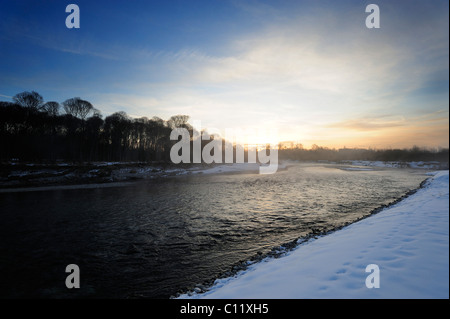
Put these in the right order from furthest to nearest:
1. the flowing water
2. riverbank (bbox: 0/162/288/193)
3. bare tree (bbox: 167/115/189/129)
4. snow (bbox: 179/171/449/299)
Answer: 1. bare tree (bbox: 167/115/189/129)
2. riverbank (bbox: 0/162/288/193)
3. the flowing water
4. snow (bbox: 179/171/449/299)

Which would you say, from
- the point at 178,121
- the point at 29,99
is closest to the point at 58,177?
the point at 29,99

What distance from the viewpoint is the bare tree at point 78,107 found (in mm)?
53156

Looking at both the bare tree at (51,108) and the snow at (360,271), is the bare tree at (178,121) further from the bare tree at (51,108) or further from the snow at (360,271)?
the snow at (360,271)

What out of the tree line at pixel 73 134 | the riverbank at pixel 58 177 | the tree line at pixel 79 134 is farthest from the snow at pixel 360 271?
the tree line at pixel 73 134

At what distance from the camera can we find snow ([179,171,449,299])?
12.1ft

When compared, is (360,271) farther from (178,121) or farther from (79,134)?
(178,121)

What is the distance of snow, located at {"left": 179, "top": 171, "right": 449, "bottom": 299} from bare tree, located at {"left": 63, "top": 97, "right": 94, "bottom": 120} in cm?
6499

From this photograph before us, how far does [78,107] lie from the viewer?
54.2m

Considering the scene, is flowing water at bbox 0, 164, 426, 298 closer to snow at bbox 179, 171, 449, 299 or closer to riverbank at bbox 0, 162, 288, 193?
snow at bbox 179, 171, 449, 299

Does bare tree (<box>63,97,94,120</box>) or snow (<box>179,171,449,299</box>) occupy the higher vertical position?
bare tree (<box>63,97,94,120</box>)

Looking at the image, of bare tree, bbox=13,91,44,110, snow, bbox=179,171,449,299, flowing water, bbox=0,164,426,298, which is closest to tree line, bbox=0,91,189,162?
bare tree, bbox=13,91,44,110

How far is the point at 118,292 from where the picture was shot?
579 cm

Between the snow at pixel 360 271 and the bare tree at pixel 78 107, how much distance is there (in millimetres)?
64994
